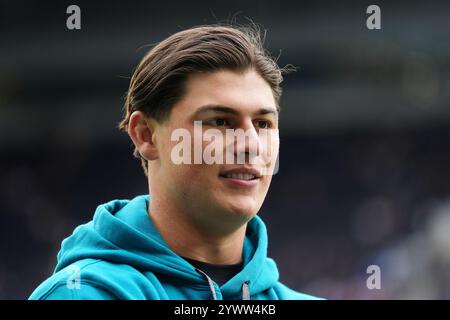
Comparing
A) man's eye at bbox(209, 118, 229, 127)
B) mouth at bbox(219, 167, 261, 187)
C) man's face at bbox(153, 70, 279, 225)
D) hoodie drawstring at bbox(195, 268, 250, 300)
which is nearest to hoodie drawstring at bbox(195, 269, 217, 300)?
hoodie drawstring at bbox(195, 268, 250, 300)

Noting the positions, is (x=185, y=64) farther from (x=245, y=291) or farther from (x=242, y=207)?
(x=245, y=291)

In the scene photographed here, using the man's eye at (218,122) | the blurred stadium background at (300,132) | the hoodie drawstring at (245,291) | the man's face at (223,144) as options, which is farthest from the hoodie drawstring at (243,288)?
the blurred stadium background at (300,132)

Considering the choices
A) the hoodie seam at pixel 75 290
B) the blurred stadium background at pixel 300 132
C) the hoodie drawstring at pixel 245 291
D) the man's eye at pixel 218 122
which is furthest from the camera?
the blurred stadium background at pixel 300 132

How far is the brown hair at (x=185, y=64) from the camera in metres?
1.82

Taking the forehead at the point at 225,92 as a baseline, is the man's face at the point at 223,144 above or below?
below

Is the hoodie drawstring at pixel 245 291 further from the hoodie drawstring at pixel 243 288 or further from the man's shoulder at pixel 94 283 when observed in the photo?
the man's shoulder at pixel 94 283

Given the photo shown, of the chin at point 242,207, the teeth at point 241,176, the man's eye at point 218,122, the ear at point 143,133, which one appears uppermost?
the man's eye at point 218,122

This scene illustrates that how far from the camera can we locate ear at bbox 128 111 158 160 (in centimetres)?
188

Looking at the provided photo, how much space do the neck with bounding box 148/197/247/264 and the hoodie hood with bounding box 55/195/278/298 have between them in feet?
0.09

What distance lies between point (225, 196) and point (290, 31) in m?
8.78

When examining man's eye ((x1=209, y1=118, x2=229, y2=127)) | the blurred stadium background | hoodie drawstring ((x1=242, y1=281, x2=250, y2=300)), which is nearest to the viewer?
man's eye ((x1=209, y1=118, x2=229, y2=127))

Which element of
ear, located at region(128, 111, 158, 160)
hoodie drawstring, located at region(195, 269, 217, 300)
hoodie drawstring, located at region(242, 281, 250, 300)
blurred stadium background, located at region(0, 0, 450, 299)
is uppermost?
ear, located at region(128, 111, 158, 160)

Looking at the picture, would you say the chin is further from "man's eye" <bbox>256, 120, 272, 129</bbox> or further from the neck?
"man's eye" <bbox>256, 120, 272, 129</bbox>

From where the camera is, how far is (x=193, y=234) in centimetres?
183
